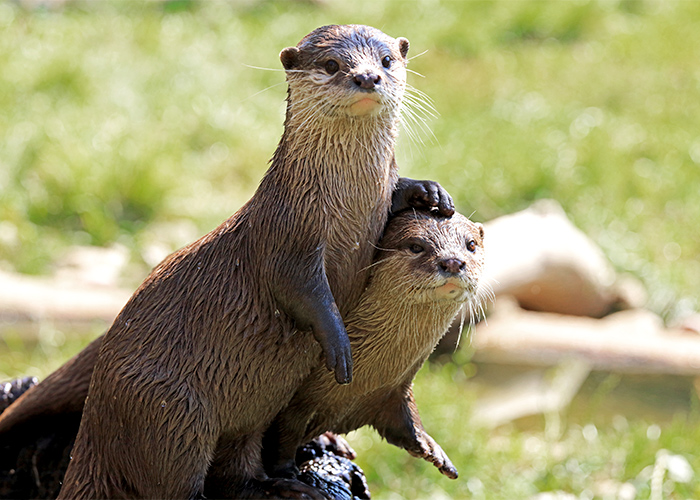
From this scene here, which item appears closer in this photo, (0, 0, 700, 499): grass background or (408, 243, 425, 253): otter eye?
(408, 243, 425, 253): otter eye

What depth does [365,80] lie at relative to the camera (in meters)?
2.05

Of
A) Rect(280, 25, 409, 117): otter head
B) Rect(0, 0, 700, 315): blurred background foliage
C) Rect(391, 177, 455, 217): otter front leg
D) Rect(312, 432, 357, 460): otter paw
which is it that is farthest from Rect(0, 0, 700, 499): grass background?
Rect(280, 25, 409, 117): otter head

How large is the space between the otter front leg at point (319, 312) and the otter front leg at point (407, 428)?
1.43ft

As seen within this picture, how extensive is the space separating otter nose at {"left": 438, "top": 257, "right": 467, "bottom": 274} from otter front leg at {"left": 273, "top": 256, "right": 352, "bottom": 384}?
294 millimetres

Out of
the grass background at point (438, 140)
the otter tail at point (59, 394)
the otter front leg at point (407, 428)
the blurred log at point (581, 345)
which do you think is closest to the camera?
the otter front leg at point (407, 428)

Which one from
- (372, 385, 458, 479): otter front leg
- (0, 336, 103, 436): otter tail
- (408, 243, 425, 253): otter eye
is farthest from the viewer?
(0, 336, 103, 436): otter tail

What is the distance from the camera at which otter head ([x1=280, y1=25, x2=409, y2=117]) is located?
2.08m

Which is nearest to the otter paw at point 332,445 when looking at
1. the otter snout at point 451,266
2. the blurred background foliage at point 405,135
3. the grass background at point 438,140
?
the otter snout at point 451,266

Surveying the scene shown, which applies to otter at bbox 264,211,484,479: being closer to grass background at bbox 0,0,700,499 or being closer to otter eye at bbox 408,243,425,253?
otter eye at bbox 408,243,425,253

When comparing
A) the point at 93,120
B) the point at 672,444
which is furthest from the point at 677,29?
the point at 672,444

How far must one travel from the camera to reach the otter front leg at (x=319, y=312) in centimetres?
209

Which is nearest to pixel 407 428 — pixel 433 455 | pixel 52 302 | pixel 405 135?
pixel 433 455

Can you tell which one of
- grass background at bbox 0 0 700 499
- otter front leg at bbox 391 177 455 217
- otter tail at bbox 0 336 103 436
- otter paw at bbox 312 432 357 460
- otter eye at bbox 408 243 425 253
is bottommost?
otter paw at bbox 312 432 357 460

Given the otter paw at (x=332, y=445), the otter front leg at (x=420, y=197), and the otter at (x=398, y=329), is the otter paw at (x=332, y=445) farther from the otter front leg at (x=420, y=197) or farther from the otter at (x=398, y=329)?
the otter front leg at (x=420, y=197)
